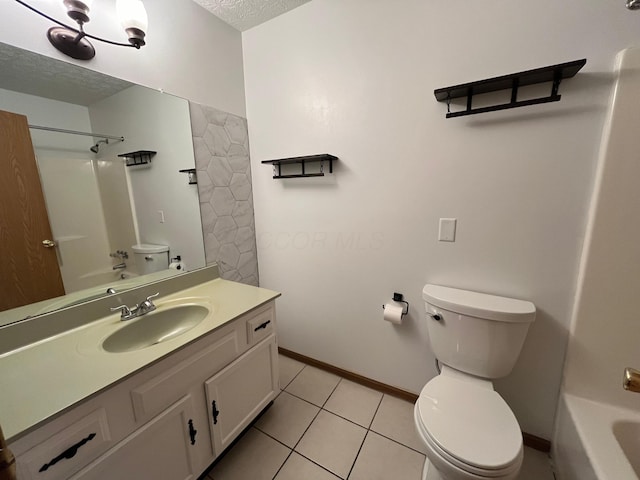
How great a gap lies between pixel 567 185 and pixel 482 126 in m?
0.45

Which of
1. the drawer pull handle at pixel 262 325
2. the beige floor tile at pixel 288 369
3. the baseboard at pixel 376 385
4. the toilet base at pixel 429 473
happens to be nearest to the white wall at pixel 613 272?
the baseboard at pixel 376 385

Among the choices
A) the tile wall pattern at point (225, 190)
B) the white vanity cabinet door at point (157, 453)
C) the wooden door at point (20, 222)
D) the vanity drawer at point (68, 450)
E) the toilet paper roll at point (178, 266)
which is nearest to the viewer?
the vanity drawer at point (68, 450)

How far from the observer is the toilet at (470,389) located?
0.88 m

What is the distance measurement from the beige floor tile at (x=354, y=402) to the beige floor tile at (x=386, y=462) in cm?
13

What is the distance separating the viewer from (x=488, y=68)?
117 centimetres

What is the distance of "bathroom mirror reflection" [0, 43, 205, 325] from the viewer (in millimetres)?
963

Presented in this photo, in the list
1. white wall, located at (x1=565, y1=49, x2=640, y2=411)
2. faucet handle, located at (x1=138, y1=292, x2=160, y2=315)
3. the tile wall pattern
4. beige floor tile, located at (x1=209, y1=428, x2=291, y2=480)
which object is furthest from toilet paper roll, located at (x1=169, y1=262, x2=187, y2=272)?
white wall, located at (x1=565, y1=49, x2=640, y2=411)

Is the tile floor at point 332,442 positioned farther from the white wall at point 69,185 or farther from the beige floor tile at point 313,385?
the white wall at point 69,185

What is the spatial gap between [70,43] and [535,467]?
2.86 meters

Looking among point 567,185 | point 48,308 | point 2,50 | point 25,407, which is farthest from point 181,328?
point 567,185

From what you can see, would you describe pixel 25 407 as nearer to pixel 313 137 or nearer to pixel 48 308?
pixel 48 308

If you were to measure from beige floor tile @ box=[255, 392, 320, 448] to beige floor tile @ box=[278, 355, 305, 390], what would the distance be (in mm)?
131

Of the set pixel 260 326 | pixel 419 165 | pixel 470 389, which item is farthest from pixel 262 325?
pixel 419 165

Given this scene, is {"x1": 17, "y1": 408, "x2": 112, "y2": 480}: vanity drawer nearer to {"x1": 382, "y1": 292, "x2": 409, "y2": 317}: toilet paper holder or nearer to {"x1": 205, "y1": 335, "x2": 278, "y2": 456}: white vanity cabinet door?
{"x1": 205, "y1": 335, "x2": 278, "y2": 456}: white vanity cabinet door
